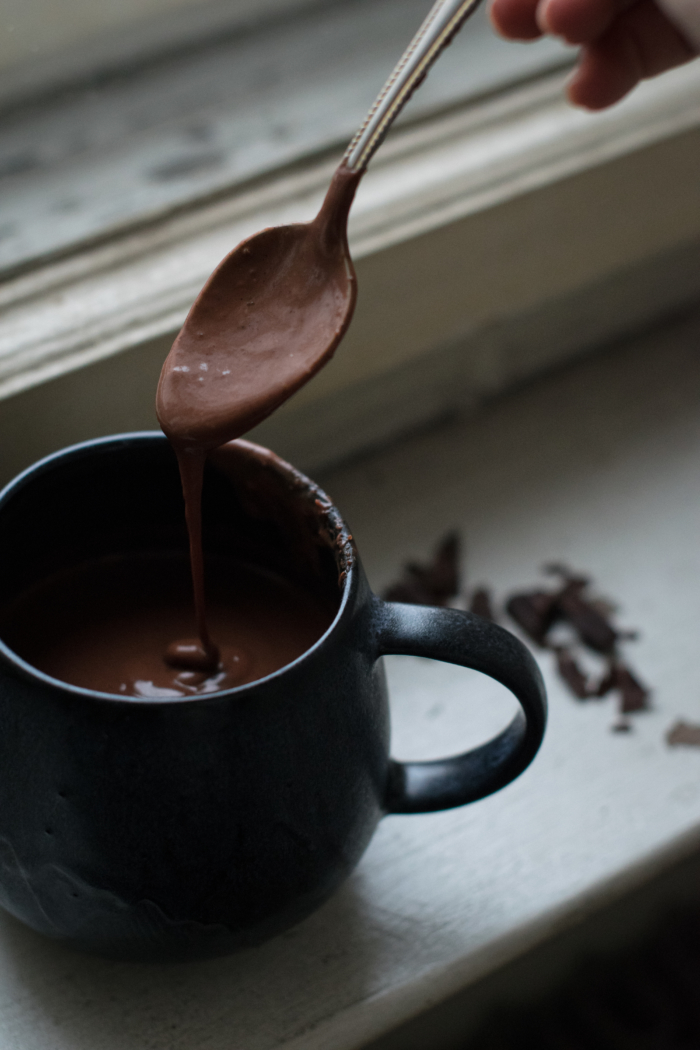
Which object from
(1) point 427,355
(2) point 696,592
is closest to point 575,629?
(2) point 696,592

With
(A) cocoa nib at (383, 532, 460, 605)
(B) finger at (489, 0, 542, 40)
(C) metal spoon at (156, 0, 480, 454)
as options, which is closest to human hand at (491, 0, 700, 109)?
(B) finger at (489, 0, 542, 40)

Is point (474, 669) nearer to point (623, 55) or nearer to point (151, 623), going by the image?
point (151, 623)

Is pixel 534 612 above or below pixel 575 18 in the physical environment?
below

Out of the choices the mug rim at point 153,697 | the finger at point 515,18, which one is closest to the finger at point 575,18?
the finger at point 515,18

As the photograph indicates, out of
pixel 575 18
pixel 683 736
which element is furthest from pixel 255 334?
pixel 683 736

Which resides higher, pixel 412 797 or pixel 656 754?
pixel 412 797

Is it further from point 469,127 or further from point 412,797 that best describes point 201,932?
point 469,127

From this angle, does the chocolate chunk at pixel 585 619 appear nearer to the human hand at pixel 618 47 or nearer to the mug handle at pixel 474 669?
the mug handle at pixel 474 669

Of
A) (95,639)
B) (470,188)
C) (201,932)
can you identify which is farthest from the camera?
(470,188)
